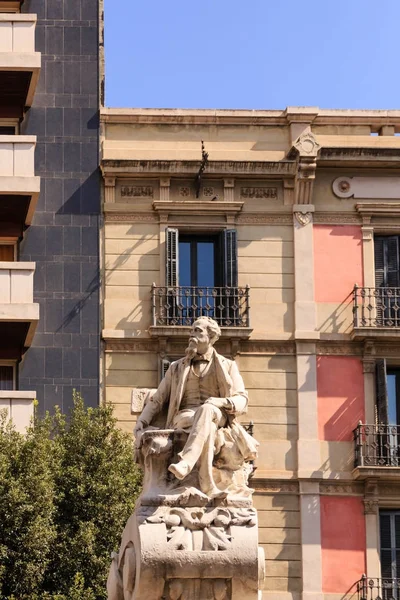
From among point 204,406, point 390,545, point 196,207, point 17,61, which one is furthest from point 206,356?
point 17,61

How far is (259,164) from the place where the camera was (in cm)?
3631

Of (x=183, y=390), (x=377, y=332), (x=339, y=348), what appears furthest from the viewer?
(x=339, y=348)

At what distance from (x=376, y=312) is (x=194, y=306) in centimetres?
375

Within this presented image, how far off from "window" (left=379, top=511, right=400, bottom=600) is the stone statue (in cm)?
1686

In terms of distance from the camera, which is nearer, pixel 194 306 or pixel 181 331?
pixel 181 331

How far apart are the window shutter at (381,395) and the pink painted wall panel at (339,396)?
13.3 inches

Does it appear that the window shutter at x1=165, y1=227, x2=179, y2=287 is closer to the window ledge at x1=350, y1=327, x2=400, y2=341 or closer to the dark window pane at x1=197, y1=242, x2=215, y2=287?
the dark window pane at x1=197, y1=242, x2=215, y2=287

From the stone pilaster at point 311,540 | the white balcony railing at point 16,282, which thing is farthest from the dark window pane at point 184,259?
the stone pilaster at point 311,540

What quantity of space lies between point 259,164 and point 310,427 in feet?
17.9

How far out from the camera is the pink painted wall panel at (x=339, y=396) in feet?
116

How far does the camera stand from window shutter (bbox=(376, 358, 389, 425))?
3509cm

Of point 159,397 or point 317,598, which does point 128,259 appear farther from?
point 159,397

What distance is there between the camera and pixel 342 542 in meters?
34.6

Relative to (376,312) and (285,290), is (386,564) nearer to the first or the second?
(376,312)
